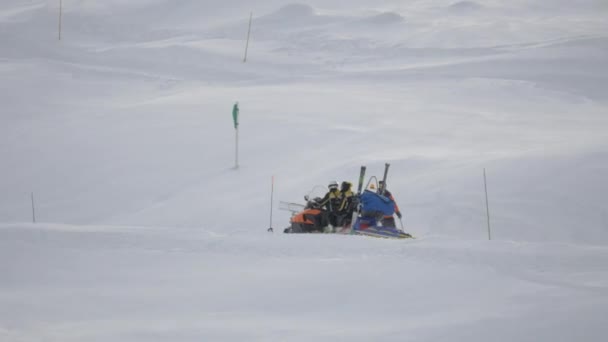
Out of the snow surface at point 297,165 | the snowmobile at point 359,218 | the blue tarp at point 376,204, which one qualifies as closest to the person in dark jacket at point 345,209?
the snowmobile at point 359,218

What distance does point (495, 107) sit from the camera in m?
23.8

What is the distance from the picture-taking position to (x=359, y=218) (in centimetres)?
1104

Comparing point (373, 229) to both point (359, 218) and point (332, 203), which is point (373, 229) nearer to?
point (359, 218)

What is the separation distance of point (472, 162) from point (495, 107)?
789 centimetres

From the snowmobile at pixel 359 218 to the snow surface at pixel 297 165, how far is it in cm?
99

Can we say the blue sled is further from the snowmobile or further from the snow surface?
the snow surface

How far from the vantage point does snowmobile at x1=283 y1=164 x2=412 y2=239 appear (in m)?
10.9

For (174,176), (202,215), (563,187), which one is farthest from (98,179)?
(563,187)

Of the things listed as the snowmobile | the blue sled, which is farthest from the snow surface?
the snowmobile

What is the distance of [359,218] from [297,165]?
7226 millimetres

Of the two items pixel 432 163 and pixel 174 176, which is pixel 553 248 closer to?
pixel 432 163

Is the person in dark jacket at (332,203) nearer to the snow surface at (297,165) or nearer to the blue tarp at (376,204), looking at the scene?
the blue tarp at (376,204)

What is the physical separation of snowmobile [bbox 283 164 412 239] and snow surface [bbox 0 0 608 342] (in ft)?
3.25

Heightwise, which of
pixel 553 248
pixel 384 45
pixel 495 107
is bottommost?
pixel 553 248
